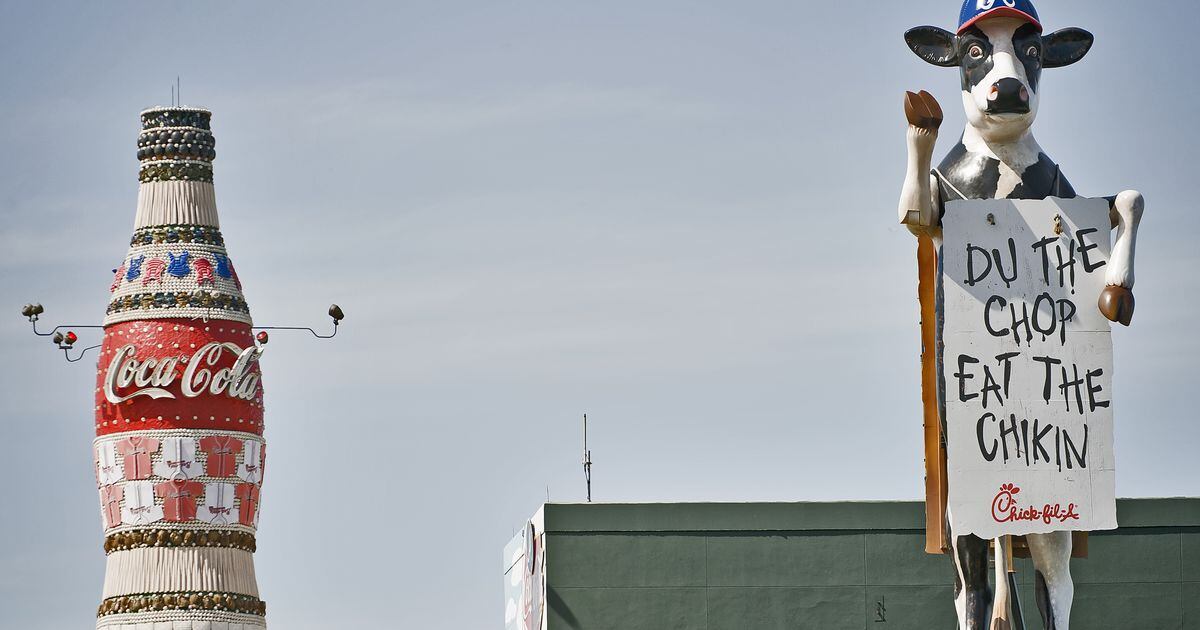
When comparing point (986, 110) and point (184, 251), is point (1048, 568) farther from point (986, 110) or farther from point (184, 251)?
point (184, 251)

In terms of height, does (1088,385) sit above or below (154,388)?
below

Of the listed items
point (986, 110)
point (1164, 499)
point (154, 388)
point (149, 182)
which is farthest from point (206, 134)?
point (986, 110)

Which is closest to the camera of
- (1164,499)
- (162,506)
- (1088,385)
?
(1088,385)

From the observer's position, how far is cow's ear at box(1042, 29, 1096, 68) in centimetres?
2562

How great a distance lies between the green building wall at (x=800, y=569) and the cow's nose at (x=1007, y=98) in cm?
1601

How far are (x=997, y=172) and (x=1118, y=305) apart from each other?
6.30ft

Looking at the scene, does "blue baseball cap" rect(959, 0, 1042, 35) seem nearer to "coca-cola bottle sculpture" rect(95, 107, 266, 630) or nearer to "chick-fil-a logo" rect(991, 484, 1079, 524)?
"chick-fil-a logo" rect(991, 484, 1079, 524)

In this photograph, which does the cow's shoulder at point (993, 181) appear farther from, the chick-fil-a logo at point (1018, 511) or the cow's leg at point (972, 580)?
the cow's leg at point (972, 580)

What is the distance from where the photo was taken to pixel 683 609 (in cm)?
4044

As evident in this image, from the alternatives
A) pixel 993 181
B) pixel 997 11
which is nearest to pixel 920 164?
pixel 993 181

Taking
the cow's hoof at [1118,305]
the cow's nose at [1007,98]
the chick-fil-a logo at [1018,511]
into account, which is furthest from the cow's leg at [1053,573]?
the cow's nose at [1007,98]

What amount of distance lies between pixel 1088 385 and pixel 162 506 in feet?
98.6

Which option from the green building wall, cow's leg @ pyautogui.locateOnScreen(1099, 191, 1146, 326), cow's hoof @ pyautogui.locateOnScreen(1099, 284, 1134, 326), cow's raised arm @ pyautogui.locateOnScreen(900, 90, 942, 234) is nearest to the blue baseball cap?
cow's raised arm @ pyautogui.locateOnScreen(900, 90, 942, 234)

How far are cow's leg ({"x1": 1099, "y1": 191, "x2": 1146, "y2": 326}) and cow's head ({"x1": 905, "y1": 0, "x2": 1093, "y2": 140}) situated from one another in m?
1.29
